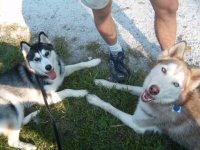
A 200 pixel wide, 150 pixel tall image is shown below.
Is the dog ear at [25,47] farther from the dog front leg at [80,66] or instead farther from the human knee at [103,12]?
the human knee at [103,12]

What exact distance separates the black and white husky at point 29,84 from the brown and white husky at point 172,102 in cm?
93

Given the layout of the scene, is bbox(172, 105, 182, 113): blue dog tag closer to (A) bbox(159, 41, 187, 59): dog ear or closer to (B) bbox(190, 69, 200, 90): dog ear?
(B) bbox(190, 69, 200, 90): dog ear

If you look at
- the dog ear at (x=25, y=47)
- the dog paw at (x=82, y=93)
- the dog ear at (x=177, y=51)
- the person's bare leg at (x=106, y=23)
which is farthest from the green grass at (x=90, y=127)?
the dog ear at (x=177, y=51)

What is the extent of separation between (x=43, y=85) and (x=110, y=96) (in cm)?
80

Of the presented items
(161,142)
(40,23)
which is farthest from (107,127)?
(40,23)

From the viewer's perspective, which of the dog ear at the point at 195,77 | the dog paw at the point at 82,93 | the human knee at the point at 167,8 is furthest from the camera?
the dog paw at the point at 82,93

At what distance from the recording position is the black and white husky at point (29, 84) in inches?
162

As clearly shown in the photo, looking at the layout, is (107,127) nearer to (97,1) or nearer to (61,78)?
(61,78)

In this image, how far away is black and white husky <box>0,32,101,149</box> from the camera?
162 inches

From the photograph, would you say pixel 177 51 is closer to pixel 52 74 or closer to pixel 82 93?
pixel 82 93

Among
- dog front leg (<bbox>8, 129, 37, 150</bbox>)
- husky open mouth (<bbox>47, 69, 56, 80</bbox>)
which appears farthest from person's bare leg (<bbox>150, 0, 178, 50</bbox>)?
dog front leg (<bbox>8, 129, 37, 150</bbox>)

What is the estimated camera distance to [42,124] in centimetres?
433

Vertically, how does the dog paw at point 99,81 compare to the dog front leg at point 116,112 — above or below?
above

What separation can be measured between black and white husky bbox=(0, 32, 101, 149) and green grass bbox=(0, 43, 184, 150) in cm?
11
